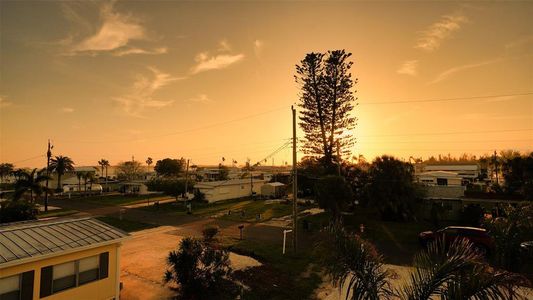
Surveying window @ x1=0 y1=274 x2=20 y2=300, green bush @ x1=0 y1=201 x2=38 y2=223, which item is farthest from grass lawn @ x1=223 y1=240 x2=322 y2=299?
→ green bush @ x1=0 y1=201 x2=38 y2=223

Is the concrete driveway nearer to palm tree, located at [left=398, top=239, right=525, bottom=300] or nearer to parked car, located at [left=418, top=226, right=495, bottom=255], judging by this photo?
palm tree, located at [left=398, top=239, right=525, bottom=300]

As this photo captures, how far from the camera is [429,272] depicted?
19.2 ft

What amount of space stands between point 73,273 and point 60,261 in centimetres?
77

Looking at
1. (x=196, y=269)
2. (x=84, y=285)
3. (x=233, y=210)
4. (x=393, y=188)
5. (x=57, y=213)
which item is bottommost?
(x=57, y=213)

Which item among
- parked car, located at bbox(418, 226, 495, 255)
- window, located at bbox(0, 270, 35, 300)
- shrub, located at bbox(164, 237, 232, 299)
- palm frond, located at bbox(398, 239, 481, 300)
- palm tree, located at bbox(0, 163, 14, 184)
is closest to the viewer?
palm frond, located at bbox(398, 239, 481, 300)

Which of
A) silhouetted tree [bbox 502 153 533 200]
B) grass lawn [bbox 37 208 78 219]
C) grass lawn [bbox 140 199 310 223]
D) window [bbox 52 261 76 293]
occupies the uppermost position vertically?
silhouetted tree [bbox 502 153 533 200]

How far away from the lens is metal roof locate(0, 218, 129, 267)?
10.6 metres

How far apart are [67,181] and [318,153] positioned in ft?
204

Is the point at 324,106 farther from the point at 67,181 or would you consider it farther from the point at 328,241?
the point at 67,181

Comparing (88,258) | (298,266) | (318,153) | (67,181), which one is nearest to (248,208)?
(318,153)

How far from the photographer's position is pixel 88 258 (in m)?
12.2

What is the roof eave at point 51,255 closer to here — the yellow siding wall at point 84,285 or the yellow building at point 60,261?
the yellow building at point 60,261

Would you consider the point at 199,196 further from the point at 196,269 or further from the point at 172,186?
the point at 196,269

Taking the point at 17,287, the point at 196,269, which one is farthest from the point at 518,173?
the point at 17,287
